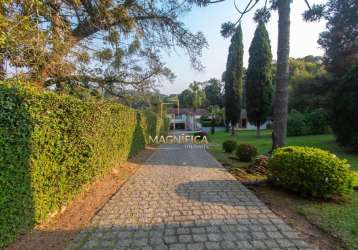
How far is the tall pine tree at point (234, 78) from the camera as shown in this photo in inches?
1110

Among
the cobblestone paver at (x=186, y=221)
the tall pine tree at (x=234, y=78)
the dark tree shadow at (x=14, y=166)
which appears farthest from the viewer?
the tall pine tree at (x=234, y=78)

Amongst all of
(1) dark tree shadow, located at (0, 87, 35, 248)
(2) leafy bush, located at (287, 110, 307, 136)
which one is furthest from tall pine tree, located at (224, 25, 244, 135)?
(1) dark tree shadow, located at (0, 87, 35, 248)

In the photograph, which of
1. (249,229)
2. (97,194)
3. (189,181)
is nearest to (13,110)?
(97,194)

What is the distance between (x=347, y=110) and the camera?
12102 millimetres

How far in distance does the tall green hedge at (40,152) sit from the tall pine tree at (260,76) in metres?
21.2

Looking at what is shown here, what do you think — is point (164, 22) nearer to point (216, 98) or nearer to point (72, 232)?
point (72, 232)

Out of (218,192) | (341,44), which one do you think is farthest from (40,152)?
(341,44)

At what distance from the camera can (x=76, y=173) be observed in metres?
5.31

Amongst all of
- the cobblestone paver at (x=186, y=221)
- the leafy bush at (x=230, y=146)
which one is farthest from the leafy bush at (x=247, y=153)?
the cobblestone paver at (x=186, y=221)

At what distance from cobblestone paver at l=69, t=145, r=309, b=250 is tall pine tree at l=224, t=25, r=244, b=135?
23182mm

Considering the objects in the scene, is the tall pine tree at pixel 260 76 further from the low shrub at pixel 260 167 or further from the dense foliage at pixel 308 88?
the low shrub at pixel 260 167

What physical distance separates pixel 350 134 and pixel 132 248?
1227cm

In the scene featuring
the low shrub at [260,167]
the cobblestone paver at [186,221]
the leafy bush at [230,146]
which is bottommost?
the cobblestone paver at [186,221]

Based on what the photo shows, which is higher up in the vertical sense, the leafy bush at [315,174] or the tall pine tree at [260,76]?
the tall pine tree at [260,76]
